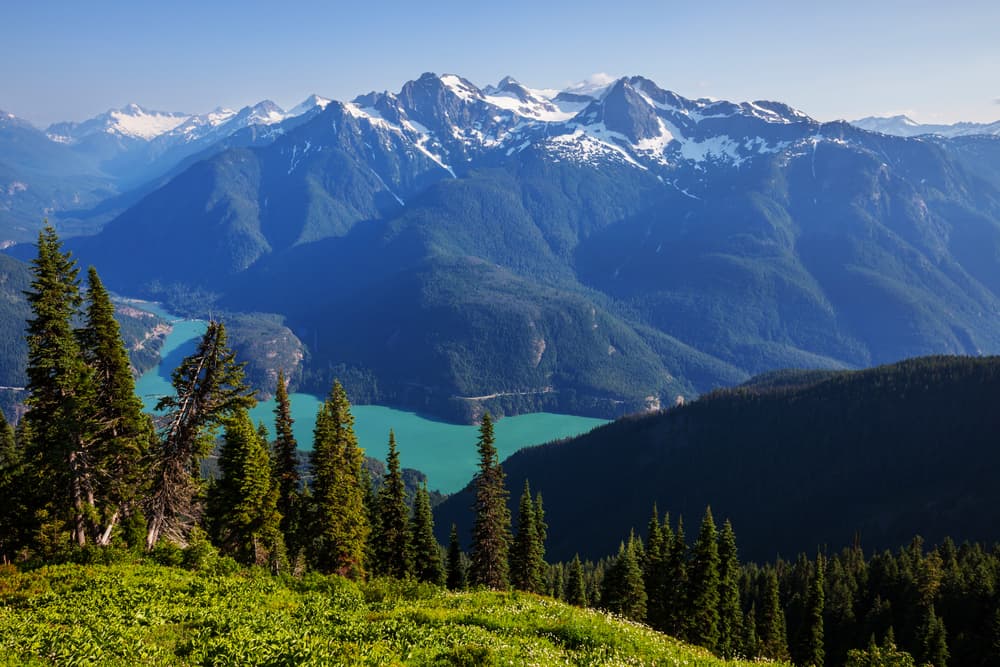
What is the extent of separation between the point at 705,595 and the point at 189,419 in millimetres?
46480

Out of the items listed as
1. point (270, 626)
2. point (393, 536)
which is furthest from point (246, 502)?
point (270, 626)

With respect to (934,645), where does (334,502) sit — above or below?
above

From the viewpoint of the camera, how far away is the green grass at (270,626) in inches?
588

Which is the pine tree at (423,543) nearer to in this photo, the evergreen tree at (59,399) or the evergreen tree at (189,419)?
the evergreen tree at (189,419)

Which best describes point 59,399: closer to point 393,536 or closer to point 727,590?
point 393,536

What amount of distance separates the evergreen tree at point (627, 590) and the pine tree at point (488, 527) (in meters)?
11.9

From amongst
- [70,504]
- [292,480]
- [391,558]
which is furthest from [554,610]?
[391,558]

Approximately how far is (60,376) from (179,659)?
22.7 m

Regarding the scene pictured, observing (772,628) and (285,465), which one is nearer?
(285,465)

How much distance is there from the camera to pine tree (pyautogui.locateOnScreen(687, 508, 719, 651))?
186 ft

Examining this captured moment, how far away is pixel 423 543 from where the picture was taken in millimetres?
62781

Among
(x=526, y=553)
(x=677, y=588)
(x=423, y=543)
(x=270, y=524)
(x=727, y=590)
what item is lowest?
(x=727, y=590)

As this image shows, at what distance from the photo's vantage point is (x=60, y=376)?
3133cm

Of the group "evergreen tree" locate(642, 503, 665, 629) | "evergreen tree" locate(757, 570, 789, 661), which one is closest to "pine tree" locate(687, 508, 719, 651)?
"evergreen tree" locate(642, 503, 665, 629)
